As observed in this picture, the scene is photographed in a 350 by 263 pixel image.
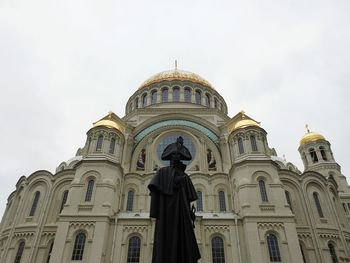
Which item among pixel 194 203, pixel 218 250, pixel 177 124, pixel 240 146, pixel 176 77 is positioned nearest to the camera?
pixel 218 250

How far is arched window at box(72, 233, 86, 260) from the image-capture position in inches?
744

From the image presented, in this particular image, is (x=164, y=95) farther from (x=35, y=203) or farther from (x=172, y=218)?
(x=172, y=218)

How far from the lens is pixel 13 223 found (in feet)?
75.3

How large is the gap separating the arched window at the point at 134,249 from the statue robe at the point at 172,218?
15632 millimetres

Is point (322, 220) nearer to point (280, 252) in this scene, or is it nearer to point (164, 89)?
point (280, 252)

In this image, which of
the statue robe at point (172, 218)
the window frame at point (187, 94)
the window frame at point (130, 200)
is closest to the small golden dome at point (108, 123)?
the window frame at point (130, 200)

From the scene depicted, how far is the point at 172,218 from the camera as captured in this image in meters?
5.41

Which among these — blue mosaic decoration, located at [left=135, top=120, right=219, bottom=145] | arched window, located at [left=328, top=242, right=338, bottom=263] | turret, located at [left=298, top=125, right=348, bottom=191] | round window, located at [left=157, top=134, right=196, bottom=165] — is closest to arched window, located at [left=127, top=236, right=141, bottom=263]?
round window, located at [left=157, top=134, right=196, bottom=165]

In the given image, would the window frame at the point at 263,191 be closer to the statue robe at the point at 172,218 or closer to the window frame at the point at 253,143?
the window frame at the point at 253,143

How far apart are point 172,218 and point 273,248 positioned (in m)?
16.4

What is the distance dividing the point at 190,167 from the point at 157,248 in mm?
19941

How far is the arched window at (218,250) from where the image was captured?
19156mm

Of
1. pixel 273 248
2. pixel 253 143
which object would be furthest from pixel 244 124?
pixel 273 248

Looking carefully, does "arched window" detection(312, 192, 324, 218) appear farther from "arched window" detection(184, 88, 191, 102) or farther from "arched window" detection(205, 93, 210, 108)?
"arched window" detection(184, 88, 191, 102)
